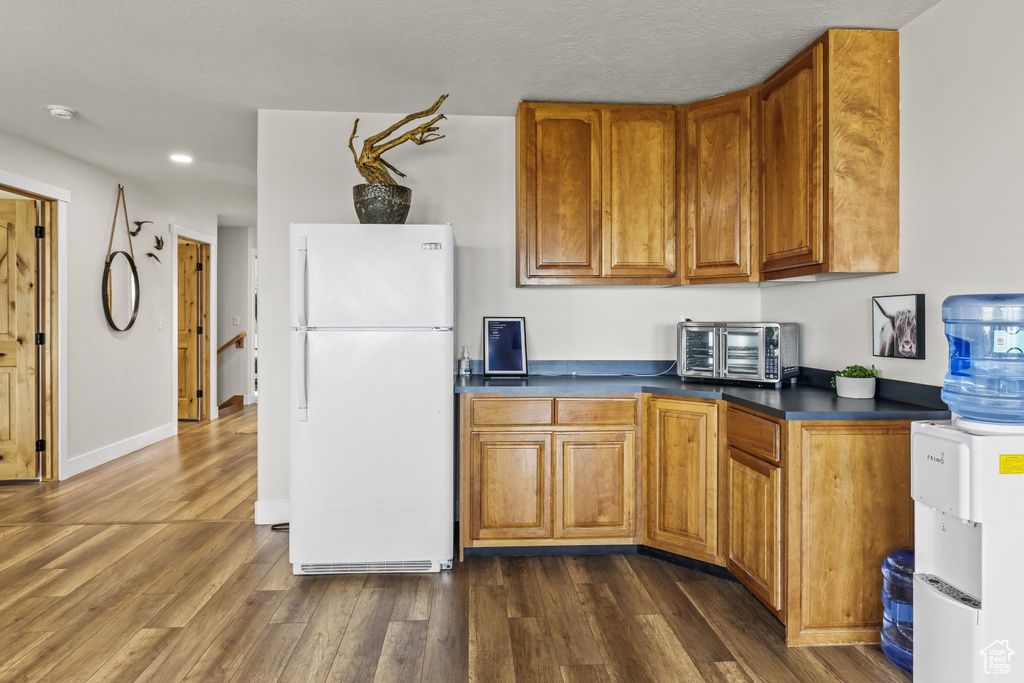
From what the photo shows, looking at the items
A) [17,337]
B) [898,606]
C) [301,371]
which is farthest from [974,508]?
[17,337]

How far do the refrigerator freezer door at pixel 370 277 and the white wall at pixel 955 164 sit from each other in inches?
75.6

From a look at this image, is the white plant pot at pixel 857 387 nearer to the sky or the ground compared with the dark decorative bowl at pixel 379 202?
nearer to the ground

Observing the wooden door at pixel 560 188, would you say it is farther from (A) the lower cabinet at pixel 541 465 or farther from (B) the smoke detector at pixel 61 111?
(B) the smoke detector at pixel 61 111

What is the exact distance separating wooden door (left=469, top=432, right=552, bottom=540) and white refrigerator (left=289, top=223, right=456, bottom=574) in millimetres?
167

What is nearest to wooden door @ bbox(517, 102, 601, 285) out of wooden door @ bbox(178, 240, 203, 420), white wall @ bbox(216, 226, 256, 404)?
wooden door @ bbox(178, 240, 203, 420)

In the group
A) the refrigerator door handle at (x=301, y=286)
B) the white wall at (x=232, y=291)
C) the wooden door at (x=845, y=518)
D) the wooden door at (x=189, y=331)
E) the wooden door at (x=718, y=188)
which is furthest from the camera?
the white wall at (x=232, y=291)

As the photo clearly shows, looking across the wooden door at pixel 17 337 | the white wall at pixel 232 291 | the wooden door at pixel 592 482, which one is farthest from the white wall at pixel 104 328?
the wooden door at pixel 592 482

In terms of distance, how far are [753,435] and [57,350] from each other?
4671 mm

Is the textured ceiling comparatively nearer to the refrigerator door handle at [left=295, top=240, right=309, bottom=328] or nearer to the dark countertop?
the refrigerator door handle at [left=295, top=240, right=309, bottom=328]

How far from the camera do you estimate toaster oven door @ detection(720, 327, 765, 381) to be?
2929 millimetres

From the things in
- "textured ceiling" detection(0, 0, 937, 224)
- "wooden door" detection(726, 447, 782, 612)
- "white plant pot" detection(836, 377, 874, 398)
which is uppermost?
"textured ceiling" detection(0, 0, 937, 224)

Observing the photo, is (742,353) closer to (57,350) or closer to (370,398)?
(370,398)

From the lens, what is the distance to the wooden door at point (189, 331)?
6.89 meters

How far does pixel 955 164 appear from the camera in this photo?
2.19m
